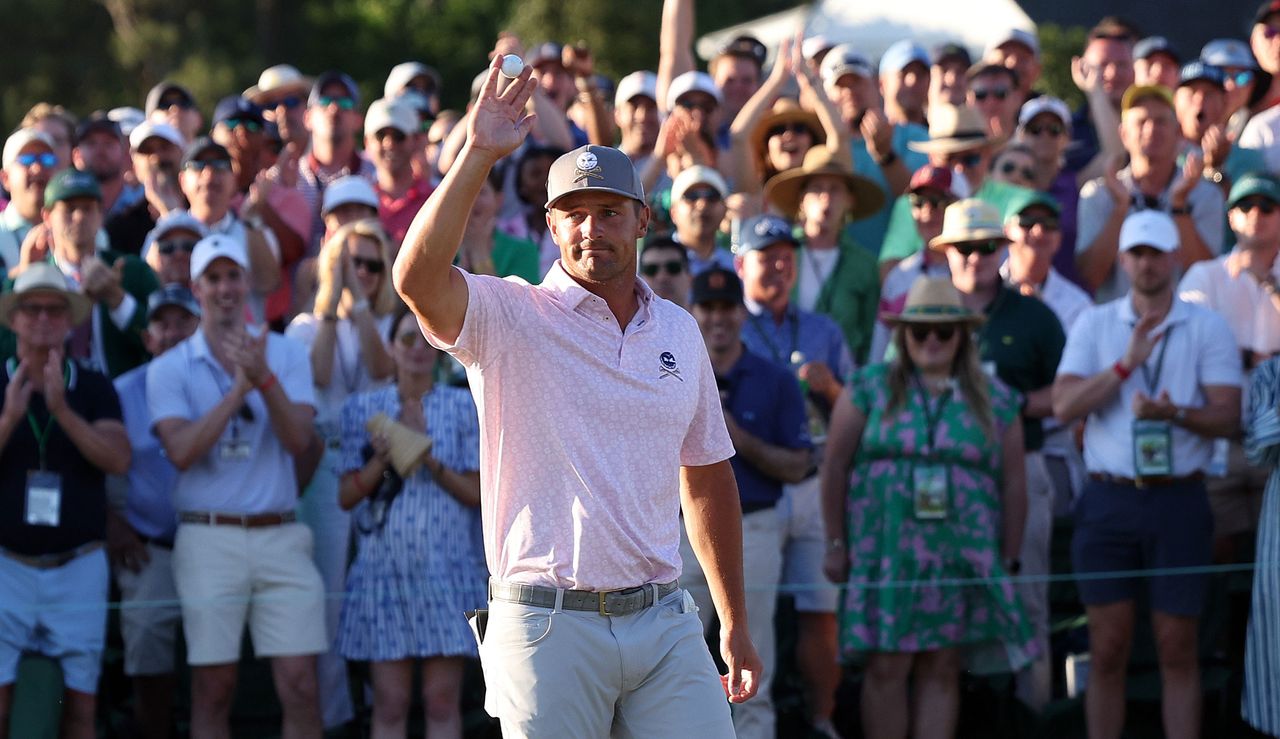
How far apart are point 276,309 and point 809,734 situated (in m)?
3.49

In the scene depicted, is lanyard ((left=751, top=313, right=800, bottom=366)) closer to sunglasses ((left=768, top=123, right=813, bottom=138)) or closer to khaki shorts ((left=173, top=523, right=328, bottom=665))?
sunglasses ((left=768, top=123, right=813, bottom=138))

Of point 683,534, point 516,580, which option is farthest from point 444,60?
point 516,580

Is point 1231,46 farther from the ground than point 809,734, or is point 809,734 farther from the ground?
point 1231,46

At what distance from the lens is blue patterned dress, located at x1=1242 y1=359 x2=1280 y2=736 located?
7.92 m

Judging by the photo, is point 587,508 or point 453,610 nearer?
point 587,508

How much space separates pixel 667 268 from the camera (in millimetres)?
8523

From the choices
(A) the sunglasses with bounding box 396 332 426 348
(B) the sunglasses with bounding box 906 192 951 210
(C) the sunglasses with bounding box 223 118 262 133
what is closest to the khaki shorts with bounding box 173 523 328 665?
(A) the sunglasses with bounding box 396 332 426 348

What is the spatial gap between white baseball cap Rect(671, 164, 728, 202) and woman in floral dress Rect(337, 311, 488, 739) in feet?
5.86

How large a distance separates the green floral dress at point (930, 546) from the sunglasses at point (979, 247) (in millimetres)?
1026

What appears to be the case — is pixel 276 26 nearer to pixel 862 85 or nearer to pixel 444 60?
pixel 444 60

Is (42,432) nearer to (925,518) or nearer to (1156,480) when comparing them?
(925,518)

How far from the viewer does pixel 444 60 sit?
24.3m

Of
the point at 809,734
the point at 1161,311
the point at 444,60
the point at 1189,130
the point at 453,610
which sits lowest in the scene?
the point at 809,734

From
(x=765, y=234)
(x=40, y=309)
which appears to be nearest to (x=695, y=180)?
(x=765, y=234)
